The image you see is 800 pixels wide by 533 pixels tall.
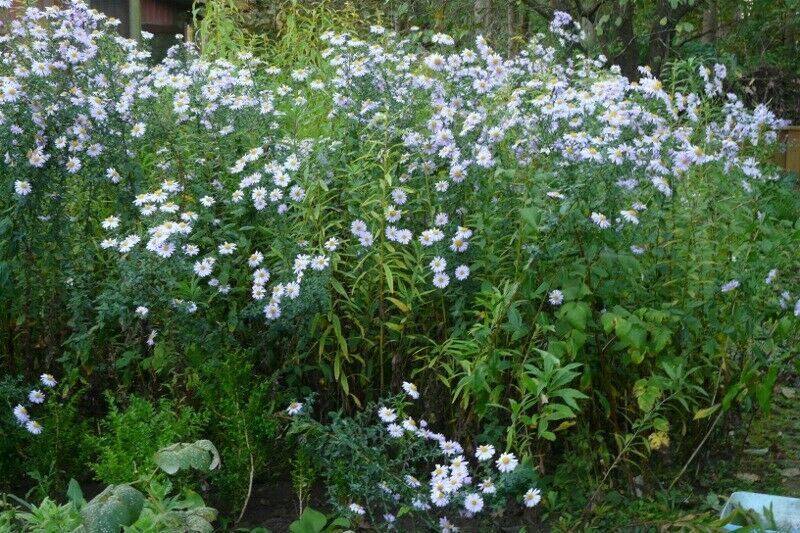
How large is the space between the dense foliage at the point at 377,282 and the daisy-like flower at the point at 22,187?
14 millimetres

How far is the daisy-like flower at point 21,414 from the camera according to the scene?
3543 mm

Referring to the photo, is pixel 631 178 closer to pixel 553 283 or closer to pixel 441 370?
pixel 553 283

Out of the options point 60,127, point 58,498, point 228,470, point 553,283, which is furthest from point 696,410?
point 60,127

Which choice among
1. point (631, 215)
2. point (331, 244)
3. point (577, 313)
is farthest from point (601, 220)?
point (331, 244)

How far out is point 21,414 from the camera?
3553 millimetres

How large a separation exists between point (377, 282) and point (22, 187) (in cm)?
126

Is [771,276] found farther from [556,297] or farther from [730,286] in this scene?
[556,297]

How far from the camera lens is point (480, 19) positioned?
9.69m

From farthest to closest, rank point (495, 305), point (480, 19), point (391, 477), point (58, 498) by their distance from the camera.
→ point (480, 19) < point (58, 498) < point (495, 305) < point (391, 477)

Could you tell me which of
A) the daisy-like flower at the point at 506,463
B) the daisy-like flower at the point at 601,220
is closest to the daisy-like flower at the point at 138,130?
the daisy-like flower at the point at 601,220

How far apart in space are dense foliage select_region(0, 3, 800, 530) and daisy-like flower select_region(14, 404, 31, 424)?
19mm

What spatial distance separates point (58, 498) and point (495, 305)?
162cm

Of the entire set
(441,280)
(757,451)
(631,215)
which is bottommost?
(757,451)

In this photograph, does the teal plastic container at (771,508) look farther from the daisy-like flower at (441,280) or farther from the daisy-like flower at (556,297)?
the daisy-like flower at (441,280)
